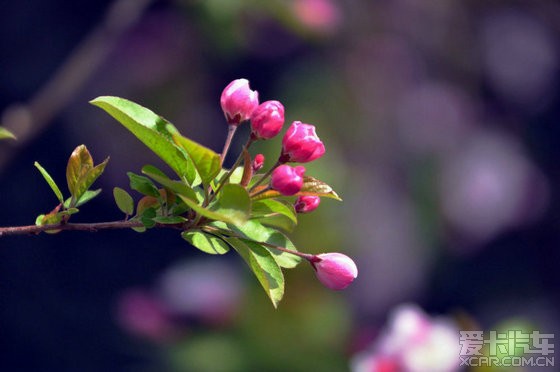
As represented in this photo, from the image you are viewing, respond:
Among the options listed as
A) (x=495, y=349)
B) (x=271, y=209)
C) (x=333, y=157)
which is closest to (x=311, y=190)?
(x=271, y=209)

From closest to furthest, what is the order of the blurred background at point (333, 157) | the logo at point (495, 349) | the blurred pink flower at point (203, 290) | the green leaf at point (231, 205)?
the green leaf at point (231, 205) → the logo at point (495, 349) → the blurred pink flower at point (203, 290) → the blurred background at point (333, 157)

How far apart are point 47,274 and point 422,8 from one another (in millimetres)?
1442

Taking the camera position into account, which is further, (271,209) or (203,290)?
(203,290)

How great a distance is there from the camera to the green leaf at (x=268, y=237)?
2.21 feet

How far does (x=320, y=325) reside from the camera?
1913mm

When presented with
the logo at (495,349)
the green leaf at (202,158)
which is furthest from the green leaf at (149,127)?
the logo at (495,349)

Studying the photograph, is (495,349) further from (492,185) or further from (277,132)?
(492,185)

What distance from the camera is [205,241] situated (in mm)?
657

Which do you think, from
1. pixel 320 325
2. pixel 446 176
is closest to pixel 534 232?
pixel 446 176

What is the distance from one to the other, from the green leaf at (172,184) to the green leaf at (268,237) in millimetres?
45

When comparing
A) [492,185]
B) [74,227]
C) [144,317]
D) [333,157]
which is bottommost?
[74,227]

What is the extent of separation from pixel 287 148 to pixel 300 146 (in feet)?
0.04

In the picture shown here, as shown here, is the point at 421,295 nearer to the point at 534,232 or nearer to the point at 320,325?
the point at 534,232

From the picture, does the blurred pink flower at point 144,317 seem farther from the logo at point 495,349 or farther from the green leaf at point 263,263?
the green leaf at point 263,263
